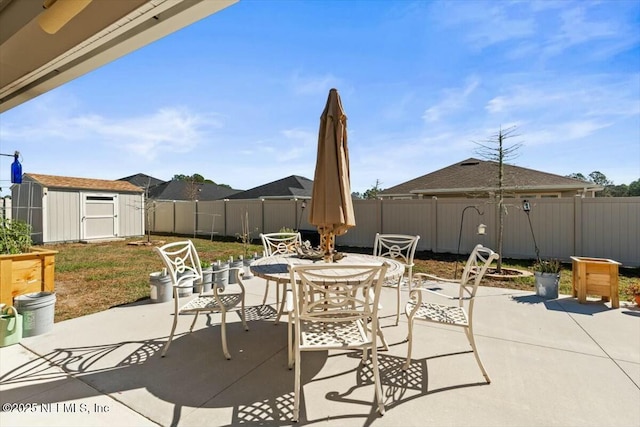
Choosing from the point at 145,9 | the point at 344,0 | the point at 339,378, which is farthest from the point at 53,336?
the point at 344,0

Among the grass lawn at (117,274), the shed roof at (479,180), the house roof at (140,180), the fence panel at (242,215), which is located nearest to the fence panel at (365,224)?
the grass lawn at (117,274)

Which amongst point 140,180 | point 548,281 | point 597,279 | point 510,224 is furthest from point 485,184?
point 140,180

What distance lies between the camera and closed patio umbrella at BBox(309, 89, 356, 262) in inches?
107

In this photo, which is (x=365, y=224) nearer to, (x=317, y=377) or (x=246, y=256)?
(x=246, y=256)

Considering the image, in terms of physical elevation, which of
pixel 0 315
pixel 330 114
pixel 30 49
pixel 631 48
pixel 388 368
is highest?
pixel 631 48

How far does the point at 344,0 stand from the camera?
435cm

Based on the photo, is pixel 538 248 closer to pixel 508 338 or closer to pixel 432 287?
pixel 432 287

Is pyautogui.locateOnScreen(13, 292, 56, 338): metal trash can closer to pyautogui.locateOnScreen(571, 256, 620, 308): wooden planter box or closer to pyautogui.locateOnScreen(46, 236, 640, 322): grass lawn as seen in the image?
pyautogui.locateOnScreen(46, 236, 640, 322): grass lawn

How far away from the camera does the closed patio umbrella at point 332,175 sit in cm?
271

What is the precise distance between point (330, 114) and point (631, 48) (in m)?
6.30

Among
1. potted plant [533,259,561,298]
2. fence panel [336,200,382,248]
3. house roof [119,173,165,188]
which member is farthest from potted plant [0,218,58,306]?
house roof [119,173,165,188]

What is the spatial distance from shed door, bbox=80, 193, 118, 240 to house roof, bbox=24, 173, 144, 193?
1.11 ft

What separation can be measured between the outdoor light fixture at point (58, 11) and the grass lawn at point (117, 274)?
345 cm

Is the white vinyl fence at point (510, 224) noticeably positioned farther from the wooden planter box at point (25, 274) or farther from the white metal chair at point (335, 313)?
the wooden planter box at point (25, 274)
